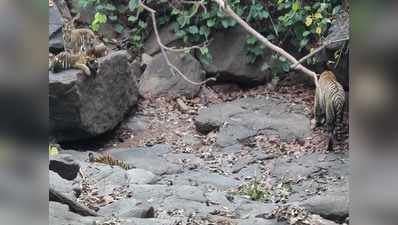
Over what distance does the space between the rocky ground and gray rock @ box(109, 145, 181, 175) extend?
1 centimetres

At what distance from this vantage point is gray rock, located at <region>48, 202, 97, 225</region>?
301 cm

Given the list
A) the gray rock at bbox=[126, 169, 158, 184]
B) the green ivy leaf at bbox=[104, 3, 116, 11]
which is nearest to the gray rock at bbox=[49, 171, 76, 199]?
the gray rock at bbox=[126, 169, 158, 184]

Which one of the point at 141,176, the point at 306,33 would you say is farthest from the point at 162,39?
the point at 141,176

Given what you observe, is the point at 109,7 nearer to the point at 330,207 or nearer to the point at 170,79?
the point at 170,79

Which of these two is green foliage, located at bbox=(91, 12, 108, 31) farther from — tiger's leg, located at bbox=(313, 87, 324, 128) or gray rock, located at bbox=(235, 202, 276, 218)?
gray rock, located at bbox=(235, 202, 276, 218)

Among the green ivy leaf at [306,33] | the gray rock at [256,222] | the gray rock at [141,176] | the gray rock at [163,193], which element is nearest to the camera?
the gray rock at [256,222]

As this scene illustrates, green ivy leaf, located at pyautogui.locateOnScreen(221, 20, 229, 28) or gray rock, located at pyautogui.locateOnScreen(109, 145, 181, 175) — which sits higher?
green ivy leaf, located at pyautogui.locateOnScreen(221, 20, 229, 28)

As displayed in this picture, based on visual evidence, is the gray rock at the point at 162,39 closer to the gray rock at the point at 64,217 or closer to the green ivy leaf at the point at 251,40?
the green ivy leaf at the point at 251,40

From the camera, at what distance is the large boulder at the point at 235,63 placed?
8.53 metres

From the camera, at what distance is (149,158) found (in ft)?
22.7

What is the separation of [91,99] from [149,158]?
963 mm

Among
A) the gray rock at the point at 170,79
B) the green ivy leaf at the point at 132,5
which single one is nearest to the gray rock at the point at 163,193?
the gray rock at the point at 170,79

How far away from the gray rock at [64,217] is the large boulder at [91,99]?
314 centimetres
